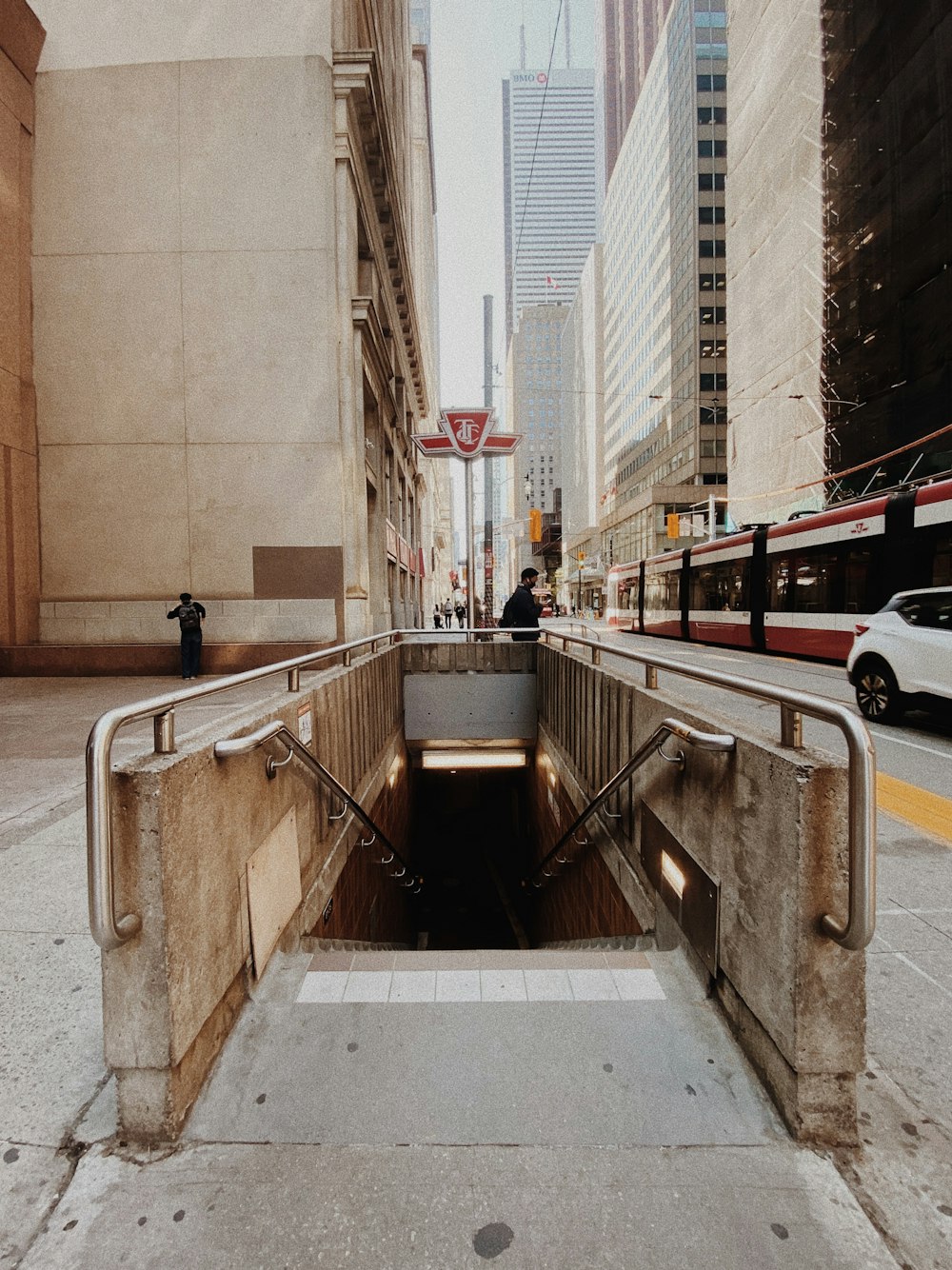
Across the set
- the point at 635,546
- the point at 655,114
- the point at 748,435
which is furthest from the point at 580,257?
the point at 748,435

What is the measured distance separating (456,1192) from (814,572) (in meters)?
14.1

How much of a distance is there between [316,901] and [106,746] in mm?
2666

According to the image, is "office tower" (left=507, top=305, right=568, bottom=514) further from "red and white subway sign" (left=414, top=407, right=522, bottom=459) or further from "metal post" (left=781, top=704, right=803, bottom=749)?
"metal post" (left=781, top=704, right=803, bottom=749)

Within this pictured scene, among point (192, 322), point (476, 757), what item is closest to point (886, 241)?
point (192, 322)

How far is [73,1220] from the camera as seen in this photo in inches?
65.8

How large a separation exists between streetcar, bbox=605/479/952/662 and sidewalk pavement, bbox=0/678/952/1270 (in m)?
10.5

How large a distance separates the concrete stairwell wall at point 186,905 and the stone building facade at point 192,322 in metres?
8.88

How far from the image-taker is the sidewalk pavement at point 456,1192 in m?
1.58

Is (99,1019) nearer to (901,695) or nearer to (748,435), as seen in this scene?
(901,695)

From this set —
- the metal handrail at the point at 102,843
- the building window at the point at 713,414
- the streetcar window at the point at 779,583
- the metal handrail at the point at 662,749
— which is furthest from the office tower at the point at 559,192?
the metal handrail at the point at 102,843

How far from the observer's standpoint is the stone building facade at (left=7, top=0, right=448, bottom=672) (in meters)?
11.6

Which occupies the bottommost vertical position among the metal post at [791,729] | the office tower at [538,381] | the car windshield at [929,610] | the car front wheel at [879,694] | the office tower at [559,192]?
the car front wheel at [879,694]

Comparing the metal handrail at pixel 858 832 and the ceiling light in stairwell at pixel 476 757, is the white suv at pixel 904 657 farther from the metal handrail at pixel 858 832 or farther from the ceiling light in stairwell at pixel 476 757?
the metal handrail at pixel 858 832

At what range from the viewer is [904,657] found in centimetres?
703
